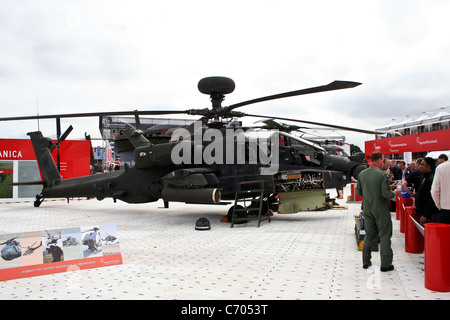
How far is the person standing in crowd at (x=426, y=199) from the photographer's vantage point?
4.90 meters

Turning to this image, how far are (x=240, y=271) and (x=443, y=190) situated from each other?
108 inches

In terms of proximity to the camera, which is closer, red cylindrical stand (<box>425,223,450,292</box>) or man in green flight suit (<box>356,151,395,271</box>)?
red cylindrical stand (<box>425,223,450,292</box>)

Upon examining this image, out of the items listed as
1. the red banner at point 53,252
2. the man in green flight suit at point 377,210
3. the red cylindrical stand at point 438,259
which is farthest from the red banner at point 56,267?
the red cylindrical stand at point 438,259

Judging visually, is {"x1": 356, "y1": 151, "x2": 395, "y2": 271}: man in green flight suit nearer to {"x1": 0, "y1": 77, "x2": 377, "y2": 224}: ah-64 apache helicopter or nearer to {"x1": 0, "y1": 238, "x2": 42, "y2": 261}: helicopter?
{"x1": 0, "y1": 77, "x2": 377, "y2": 224}: ah-64 apache helicopter

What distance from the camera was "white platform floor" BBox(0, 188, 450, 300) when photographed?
373 cm

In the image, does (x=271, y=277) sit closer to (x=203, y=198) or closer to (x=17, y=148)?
(x=203, y=198)

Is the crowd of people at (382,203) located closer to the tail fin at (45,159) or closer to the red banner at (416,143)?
the tail fin at (45,159)

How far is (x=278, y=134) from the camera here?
29.1 feet

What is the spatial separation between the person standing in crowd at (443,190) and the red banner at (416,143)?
15.8 meters

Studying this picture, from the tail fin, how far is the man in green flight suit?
10.9 metres

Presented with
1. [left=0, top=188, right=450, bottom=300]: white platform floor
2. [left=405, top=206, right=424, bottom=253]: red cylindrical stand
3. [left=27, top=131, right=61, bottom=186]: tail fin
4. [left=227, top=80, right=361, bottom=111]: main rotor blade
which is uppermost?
[left=227, top=80, right=361, bottom=111]: main rotor blade

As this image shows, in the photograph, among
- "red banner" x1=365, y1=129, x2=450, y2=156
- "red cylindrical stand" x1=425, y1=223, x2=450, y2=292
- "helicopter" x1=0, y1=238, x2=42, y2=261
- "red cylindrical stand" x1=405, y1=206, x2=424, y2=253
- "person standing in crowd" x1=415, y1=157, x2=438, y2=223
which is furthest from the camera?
"red banner" x1=365, y1=129, x2=450, y2=156

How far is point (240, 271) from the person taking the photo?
4.55 metres

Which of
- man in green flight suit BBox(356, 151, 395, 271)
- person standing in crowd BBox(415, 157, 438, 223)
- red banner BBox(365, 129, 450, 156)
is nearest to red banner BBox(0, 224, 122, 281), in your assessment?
man in green flight suit BBox(356, 151, 395, 271)
